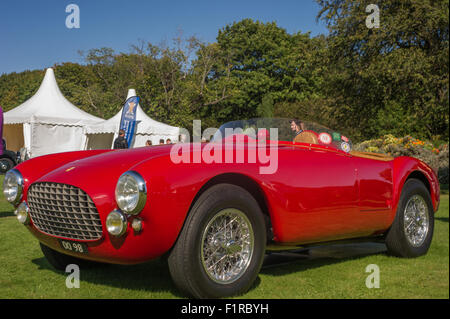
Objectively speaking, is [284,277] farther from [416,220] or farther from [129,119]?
[129,119]

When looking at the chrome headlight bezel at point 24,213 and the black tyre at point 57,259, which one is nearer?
the chrome headlight bezel at point 24,213

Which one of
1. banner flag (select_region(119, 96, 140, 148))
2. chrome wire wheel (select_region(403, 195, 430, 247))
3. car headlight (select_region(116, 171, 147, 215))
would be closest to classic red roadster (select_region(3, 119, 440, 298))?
car headlight (select_region(116, 171, 147, 215))

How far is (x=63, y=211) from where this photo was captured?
3006 mm

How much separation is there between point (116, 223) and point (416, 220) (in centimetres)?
312

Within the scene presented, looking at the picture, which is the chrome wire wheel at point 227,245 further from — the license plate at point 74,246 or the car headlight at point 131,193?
the license plate at point 74,246

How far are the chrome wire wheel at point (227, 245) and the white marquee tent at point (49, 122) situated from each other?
59.3 feet

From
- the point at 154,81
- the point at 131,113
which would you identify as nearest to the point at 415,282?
the point at 131,113

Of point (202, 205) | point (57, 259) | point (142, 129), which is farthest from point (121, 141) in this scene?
point (202, 205)

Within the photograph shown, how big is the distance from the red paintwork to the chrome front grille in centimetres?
6

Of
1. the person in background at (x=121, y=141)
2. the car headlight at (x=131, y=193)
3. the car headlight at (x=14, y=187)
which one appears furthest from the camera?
the person in background at (x=121, y=141)

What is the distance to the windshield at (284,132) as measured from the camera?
417 centimetres

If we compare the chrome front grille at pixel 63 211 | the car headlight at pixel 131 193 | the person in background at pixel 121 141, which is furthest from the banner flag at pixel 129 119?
the car headlight at pixel 131 193

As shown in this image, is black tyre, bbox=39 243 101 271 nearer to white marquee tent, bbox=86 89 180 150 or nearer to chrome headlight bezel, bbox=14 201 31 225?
chrome headlight bezel, bbox=14 201 31 225

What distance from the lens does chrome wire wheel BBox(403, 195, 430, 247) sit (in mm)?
4461
